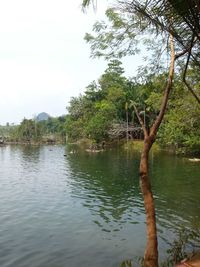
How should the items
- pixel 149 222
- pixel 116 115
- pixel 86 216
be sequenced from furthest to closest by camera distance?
pixel 116 115, pixel 86 216, pixel 149 222

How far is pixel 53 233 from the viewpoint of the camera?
56.5ft

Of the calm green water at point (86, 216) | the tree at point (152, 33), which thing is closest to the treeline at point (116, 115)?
the calm green water at point (86, 216)

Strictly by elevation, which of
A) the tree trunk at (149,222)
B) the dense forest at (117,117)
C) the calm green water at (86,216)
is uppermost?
the dense forest at (117,117)

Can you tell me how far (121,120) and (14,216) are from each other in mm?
59640

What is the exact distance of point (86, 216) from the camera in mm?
20453

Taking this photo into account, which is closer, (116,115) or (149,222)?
(149,222)

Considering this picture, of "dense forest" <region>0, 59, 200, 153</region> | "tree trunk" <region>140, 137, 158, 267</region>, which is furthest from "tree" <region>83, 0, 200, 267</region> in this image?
"dense forest" <region>0, 59, 200, 153</region>

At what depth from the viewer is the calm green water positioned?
14297mm

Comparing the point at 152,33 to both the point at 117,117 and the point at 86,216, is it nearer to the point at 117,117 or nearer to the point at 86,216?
the point at 86,216

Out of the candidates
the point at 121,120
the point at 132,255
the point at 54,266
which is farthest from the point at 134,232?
the point at 121,120

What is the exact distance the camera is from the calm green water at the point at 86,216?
14.3m

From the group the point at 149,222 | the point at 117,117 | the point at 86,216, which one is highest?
the point at 117,117

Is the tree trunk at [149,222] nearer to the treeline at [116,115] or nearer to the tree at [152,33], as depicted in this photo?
the tree at [152,33]

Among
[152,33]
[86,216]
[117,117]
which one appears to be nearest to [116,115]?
[117,117]
